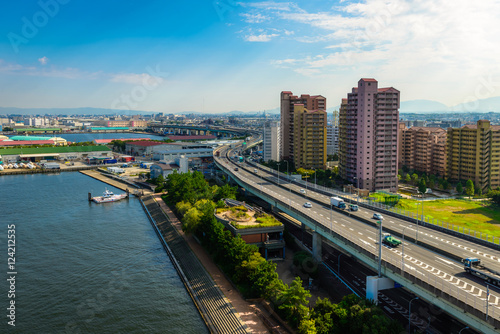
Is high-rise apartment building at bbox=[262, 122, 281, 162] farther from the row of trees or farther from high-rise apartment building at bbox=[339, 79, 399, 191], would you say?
the row of trees

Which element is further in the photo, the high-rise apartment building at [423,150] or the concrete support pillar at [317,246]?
the high-rise apartment building at [423,150]

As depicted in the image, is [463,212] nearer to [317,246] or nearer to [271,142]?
[317,246]

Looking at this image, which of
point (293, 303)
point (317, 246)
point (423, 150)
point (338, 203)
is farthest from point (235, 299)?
point (423, 150)

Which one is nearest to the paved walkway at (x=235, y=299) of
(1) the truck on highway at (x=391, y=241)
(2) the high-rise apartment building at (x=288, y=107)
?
(1) the truck on highway at (x=391, y=241)

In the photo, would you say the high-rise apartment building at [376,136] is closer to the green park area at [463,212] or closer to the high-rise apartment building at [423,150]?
the green park area at [463,212]

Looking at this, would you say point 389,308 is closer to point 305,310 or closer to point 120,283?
point 305,310
